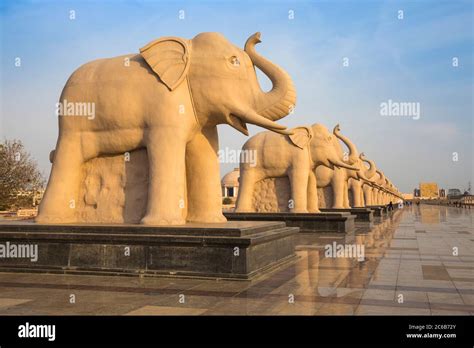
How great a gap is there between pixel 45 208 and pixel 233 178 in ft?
253

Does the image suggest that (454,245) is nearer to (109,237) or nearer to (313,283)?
(313,283)

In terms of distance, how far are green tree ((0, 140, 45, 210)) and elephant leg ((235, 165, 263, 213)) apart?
17522 mm

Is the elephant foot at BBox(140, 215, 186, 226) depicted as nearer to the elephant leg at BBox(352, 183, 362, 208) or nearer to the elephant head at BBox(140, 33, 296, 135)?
the elephant head at BBox(140, 33, 296, 135)

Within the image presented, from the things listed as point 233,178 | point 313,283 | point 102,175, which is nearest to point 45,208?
point 102,175

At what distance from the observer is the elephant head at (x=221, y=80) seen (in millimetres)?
8867

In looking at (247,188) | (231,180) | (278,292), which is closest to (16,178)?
(247,188)

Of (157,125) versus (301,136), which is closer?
(157,125)

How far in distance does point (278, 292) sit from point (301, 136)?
12017 mm

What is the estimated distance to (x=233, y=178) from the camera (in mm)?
86250

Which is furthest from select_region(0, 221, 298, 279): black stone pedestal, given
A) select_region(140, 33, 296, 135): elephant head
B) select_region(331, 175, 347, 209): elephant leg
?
select_region(331, 175, 347, 209): elephant leg

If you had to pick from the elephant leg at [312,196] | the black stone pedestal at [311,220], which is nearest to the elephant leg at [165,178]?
the black stone pedestal at [311,220]

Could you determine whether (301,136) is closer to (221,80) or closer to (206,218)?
(206,218)

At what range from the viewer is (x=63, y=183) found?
9.33 metres

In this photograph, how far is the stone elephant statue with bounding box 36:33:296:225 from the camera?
863cm
